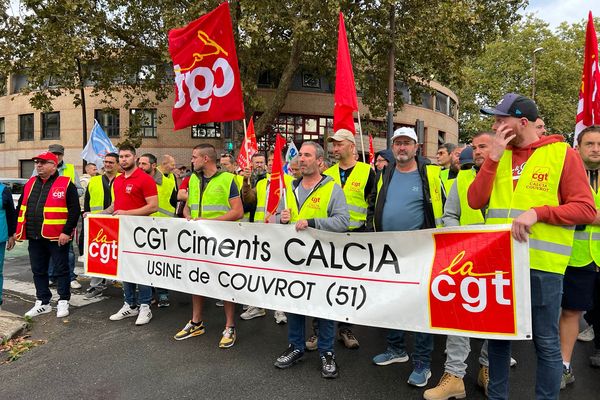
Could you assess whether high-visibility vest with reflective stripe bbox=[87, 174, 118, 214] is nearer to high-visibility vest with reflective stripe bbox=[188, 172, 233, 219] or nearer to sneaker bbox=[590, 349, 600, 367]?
high-visibility vest with reflective stripe bbox=[188, 172, 233, 219]

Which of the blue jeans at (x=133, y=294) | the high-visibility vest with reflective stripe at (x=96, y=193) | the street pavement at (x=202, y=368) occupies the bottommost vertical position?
the street pavement at (x=202, y=368)

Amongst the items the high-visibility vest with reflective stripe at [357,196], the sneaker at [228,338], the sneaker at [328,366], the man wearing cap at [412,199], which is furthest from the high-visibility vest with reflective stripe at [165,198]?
the man wearing cap at [412,199]

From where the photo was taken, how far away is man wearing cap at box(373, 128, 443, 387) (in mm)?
3519

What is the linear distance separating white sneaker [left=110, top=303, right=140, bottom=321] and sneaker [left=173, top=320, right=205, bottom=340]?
0.99 metres

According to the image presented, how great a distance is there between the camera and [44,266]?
544 centimetres

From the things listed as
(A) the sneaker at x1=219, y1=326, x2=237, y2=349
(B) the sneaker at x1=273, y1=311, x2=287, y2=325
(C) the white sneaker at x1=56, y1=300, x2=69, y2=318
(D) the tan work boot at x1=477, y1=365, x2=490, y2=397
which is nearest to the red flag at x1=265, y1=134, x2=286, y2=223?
(A) the sneaker at x1=219, y1=326, x2=237, y2=349

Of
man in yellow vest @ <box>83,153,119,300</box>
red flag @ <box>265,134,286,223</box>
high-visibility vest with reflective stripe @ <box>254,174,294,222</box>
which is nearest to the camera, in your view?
red flag @ <box>265,134,286,223</box>

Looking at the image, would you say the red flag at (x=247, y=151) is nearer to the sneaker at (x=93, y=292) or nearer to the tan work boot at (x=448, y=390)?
the sneaker at (x=93, y=292)

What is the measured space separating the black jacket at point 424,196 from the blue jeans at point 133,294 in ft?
9.64

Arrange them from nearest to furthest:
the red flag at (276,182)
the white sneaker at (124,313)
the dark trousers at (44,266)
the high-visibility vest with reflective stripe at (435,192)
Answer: the high-visibility vest with reflective stripe at (435,192)
the red flag at (276,182)
the white sneaker at (124,313)
the dark trousers at (44,266)

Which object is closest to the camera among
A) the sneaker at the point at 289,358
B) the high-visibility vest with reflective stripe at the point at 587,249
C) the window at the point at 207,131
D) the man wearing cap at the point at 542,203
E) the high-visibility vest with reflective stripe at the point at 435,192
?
the man wearing cap at the point at 542,203

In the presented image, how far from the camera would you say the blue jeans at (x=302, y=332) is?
3.72 metres

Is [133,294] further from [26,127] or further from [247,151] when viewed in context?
[26,127]

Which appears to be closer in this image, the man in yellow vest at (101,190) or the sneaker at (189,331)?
the sneaker at (189,331)
